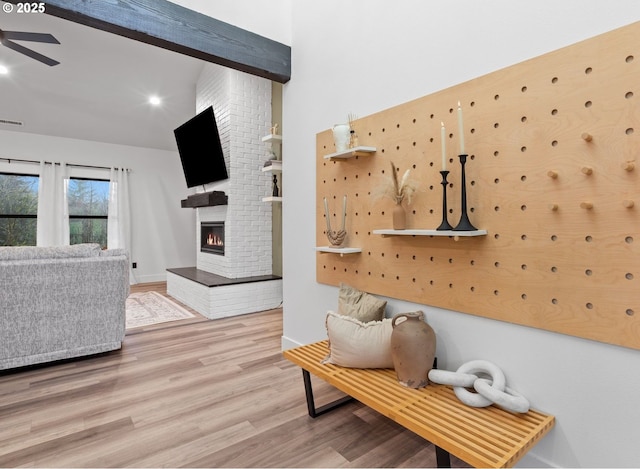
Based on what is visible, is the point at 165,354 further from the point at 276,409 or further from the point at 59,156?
the point at 59,156

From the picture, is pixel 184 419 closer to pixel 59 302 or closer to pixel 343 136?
pixel 59 302

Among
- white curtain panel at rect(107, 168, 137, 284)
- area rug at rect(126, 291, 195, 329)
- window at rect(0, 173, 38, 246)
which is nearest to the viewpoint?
area rug at rect(126, 291, 195, 329)

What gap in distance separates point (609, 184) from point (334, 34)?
189 cm

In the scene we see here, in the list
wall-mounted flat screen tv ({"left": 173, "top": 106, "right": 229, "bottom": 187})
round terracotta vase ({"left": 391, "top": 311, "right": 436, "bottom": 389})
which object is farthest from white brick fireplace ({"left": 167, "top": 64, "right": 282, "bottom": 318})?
round terracotta vase ({"left": 391, "top": 311, "right": 436, "bottom": 389})

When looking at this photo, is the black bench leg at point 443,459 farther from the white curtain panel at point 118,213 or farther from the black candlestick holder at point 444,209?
the white curtain panel at point 118,213

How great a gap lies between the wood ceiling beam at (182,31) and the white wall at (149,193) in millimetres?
4894

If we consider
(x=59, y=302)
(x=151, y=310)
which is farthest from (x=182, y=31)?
(x=151, y=310)

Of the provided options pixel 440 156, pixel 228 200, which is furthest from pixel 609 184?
pixel 228 200

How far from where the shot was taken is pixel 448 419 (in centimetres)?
138

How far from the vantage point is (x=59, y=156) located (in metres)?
6.03

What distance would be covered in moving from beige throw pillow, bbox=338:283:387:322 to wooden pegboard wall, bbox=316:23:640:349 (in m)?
0.14

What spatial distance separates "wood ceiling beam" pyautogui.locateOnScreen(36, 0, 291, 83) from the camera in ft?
6.56

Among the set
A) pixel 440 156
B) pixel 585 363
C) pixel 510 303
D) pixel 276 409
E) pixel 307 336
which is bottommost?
pixel 276 409

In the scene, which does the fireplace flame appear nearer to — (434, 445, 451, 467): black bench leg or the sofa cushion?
the sofa cushion
